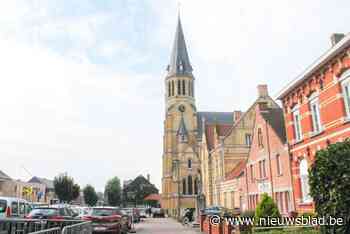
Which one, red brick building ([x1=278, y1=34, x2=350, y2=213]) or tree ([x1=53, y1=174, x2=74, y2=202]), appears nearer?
red brick building ([x1=278, y1=34, x2=350, y2=213])

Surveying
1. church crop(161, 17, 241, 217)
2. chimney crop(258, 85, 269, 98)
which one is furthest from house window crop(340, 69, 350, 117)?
church crop(161, 17, 241, 217)

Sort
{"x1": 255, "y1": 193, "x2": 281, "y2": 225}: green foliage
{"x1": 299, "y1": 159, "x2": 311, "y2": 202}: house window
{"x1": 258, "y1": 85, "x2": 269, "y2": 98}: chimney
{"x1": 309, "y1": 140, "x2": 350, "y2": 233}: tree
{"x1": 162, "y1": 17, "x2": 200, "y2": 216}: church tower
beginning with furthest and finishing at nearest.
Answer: {"x1": 162, "y1": 17, "x2": 200, "y2": 216}: church tower, {"x1": 258, "y1": 85, "x2": 269, "y2": 98}: chimney, {"x1": 299, "y1": 159, "x2": 311, "y2": 202}: house window, {"x1": 255, "y1": 193, "x2": 281, "y2": 225}: green foliage, {"x1": 309, "y1": 140, "x2": 350, "y2": 233}: tree

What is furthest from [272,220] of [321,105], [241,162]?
[241,162]

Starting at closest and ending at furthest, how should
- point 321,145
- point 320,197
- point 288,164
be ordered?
point 320,197
point 321,145
point 288,164

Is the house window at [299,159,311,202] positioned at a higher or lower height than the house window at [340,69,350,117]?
lower

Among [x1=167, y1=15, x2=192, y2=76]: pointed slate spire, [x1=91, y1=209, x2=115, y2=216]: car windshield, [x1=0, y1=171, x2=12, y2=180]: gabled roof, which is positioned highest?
[x1=167, y1=15, x2=192, y2=76]: pointed slate spire

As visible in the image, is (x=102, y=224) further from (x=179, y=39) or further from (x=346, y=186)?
(x=179, y=39)

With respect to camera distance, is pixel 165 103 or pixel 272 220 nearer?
pixel 272 220

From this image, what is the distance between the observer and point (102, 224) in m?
17.2

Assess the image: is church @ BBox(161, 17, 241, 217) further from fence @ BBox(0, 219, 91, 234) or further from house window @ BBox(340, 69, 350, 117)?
fence @ BBox(0, 219, 91, 234)

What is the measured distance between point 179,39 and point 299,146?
2571 inches

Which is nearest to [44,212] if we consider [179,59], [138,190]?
[179,59]

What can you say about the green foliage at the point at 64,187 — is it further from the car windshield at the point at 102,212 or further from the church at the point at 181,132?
the car windshield at the point at 102,212

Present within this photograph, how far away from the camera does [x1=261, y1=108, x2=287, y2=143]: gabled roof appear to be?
79.0ft
